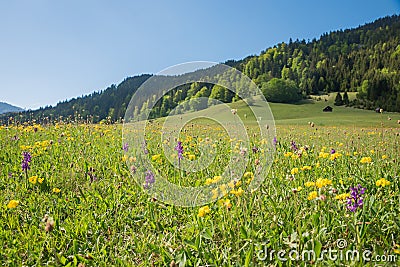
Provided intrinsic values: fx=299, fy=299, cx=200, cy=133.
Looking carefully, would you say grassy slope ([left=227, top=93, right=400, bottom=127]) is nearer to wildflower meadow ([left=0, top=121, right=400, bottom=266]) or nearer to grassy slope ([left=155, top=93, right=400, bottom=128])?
grassy slope ([left=155, top=93, right=400, bottom=128])

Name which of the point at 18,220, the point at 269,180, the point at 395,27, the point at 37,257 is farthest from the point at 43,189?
the point at 395,27

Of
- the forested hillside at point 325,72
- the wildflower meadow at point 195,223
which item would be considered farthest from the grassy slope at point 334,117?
the wildflower meadow at point 195,223

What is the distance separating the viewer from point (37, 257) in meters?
1.96

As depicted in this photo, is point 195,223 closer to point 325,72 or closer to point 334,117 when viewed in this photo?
point 334,117

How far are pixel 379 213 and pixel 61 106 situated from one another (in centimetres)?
16191

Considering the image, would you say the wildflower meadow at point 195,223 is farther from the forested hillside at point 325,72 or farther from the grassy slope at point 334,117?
the forested hillside at point 325,72

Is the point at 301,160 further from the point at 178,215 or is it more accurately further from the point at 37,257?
the point at 37,257

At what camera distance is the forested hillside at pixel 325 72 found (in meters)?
74.1

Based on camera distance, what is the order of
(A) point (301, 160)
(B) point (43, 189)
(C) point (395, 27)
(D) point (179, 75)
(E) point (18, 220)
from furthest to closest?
(C) point (395, 27) → (A) point (301, 160) → (D) point (179, 75) → (B) point (43, 189) → (E) point (18, 220)

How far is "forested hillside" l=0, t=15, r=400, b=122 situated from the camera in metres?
74.1

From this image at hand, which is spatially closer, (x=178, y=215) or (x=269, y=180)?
(x=178, y=215)

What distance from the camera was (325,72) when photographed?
104875mm

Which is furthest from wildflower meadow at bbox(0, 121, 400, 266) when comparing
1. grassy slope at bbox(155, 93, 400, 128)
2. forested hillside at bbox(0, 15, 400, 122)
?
forested hillside at bbox(0, 15, 400, 122)

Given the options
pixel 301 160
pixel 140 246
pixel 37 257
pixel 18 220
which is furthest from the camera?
pixel 301 160
